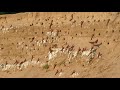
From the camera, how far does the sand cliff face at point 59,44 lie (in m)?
12.6

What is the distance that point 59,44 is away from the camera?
13.4 m

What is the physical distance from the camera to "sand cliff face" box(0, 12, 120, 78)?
12609 mm

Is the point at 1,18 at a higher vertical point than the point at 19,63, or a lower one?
higher

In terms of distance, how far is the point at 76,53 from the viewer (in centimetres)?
1302

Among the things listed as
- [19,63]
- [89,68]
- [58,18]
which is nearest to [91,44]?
[89,68]

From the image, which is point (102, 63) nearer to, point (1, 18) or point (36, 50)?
point (36, 50)

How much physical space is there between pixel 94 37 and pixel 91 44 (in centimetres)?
49
